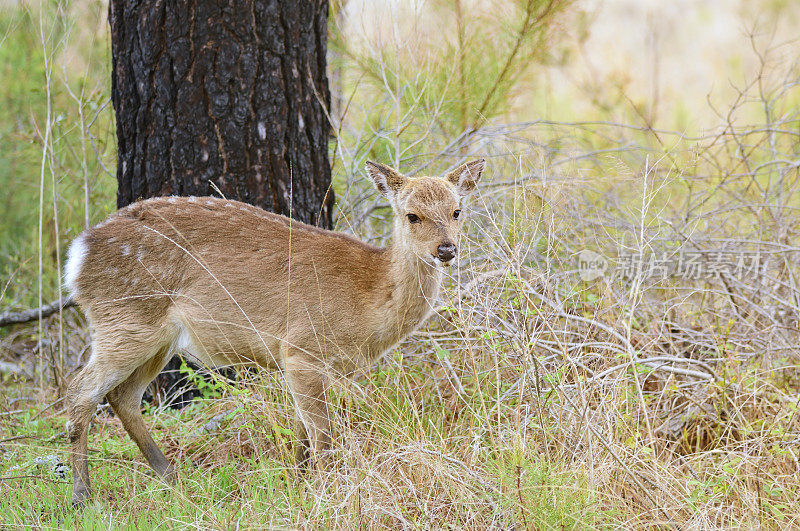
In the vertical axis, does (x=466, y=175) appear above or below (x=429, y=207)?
above

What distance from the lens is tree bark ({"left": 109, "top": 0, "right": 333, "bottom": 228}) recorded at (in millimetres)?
4684

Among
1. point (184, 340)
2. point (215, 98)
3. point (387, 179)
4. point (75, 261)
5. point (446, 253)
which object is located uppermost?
point (215, 98)

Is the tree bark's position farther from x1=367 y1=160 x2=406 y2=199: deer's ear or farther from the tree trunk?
x1=367 y1=160 x2=406 y2=199: deer's ear

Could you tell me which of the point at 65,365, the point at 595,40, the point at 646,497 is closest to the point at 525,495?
the point at 646,497

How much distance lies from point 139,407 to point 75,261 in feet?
2.65

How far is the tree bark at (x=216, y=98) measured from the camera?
4.68 metres

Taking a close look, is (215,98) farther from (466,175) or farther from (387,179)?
(466,175)

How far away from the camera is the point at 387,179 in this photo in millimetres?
4410

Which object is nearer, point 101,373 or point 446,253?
point 446,253

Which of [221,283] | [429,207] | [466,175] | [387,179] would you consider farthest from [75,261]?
[466,175]

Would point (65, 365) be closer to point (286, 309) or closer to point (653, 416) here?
point (286, 309)

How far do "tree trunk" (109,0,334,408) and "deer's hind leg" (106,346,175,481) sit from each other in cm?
33

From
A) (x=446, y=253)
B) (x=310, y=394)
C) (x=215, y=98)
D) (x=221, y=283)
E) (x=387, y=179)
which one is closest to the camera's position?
(x=446, y=253)

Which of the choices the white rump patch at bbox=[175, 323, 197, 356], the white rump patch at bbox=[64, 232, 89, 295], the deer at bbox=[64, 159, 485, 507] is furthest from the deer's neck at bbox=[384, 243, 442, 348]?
the white rump patch at bbox=[64, 232, 89, 295]
